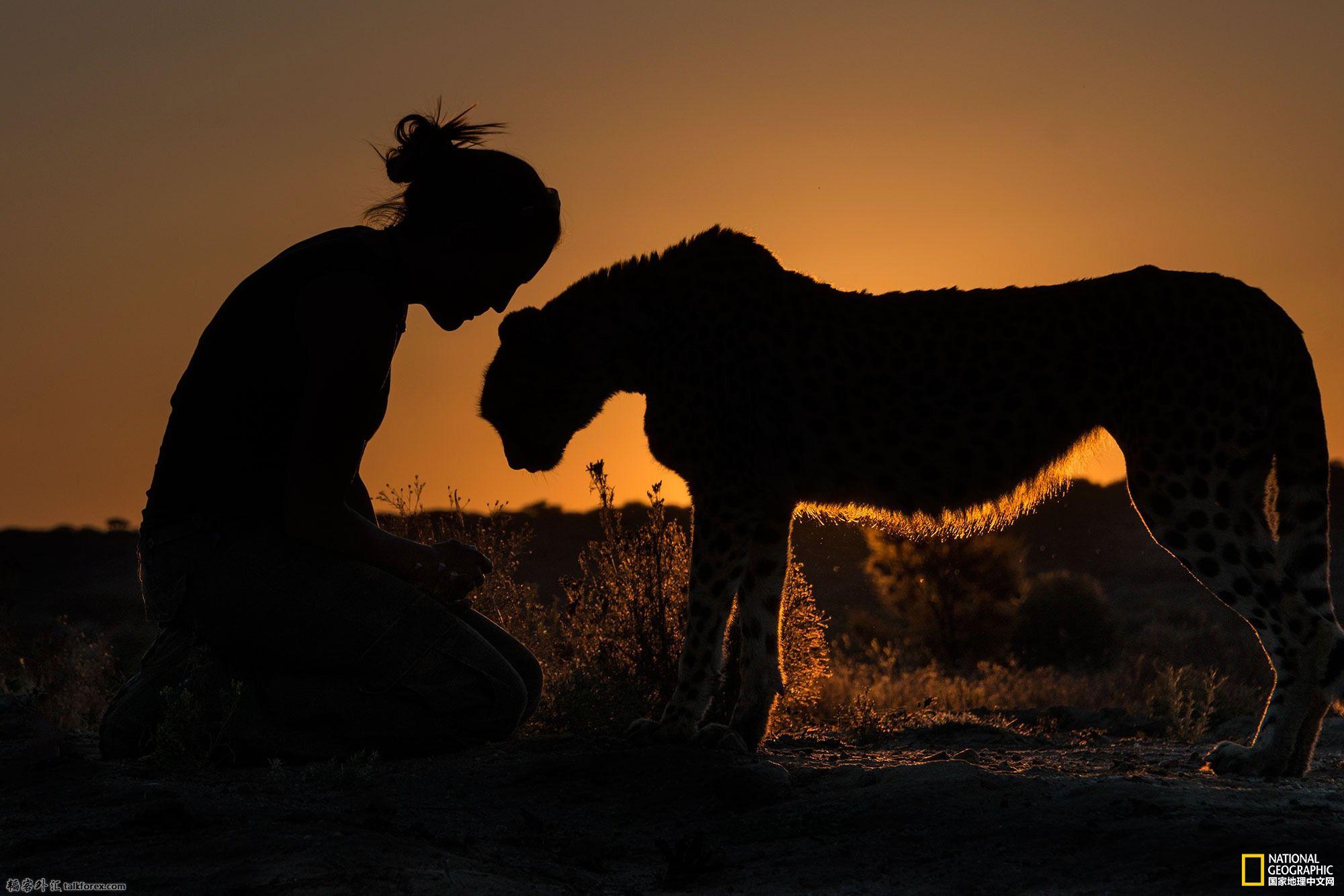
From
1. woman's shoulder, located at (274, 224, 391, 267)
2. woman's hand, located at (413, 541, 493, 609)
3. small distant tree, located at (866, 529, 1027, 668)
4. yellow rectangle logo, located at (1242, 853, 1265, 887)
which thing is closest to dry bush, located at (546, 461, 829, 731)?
woman's hand, located at (413, 541, 493, 609)

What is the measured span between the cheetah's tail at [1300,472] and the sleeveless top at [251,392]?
3.85 meters

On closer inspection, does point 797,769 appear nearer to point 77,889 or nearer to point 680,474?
point 680,474

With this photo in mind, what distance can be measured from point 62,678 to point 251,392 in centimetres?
479

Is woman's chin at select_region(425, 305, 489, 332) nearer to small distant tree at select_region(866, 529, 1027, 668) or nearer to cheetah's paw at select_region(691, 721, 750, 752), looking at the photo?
cheetah's paw at select_region(691, 721, 750, 752)

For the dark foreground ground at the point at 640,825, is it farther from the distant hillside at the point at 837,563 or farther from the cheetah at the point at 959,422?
the distant hillside at the point at 837,563

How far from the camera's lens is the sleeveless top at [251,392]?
427 cm

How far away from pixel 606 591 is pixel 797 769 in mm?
2631

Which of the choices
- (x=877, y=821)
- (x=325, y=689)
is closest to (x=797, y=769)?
(x=877, y=821)

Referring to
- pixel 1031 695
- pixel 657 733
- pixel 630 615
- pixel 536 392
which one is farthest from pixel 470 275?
pixel 1031 695

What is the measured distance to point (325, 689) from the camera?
14.4 feet

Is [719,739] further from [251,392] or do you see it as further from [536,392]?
[251,392]

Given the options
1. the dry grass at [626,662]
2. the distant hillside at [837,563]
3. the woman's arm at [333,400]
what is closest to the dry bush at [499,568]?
the dry grass at [626,662]

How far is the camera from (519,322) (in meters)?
5.90

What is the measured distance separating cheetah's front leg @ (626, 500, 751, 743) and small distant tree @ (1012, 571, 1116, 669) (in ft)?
38.0
